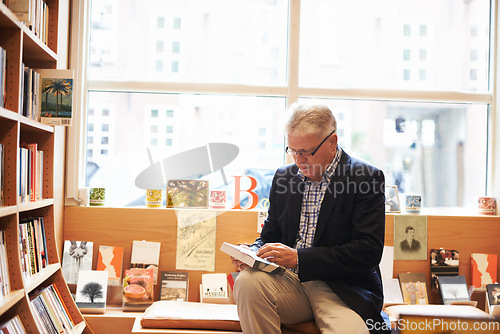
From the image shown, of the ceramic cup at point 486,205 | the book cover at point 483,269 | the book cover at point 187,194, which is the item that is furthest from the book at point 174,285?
the ceramic cup at point 486,205

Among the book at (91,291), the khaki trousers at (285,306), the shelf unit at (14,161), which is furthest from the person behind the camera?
the book at (91,291)

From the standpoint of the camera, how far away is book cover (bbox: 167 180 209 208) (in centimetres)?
287

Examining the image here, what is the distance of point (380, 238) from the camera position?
2.00 meters

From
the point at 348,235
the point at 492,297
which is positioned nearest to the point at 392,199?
the point at 492,297

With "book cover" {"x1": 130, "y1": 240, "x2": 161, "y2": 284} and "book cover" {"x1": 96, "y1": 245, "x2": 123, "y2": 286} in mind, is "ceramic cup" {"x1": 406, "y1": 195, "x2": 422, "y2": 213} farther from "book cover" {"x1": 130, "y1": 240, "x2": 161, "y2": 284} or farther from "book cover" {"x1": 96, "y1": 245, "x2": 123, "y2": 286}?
"book cover" {"x1": 96, "y1": 245, "x2": 123, "y2": 286}

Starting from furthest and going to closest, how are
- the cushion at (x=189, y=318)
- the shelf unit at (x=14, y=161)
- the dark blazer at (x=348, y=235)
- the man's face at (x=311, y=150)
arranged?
the cushion at (x=189, y=318) → the man's face at (x=311, y=150) → the dark blazer at (x=348, y=235) → the shelf unit at (x=14, y=161)

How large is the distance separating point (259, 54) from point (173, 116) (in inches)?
28.5

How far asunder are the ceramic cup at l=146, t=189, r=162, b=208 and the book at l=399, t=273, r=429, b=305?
5.23 ft

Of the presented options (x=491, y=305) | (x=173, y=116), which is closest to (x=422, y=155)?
(x=491, y=305)

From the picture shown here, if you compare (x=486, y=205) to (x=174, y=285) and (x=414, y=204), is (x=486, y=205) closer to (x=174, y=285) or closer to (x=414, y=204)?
(x=414, y=204)

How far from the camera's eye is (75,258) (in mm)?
2727

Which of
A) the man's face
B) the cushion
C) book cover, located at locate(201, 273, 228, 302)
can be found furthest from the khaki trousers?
book cover, located at locate(201, 273, 228, 302)

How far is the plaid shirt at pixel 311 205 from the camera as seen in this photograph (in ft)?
7.01

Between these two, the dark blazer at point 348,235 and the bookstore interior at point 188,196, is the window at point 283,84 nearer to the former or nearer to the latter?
the bookstore interior at point 188,196
